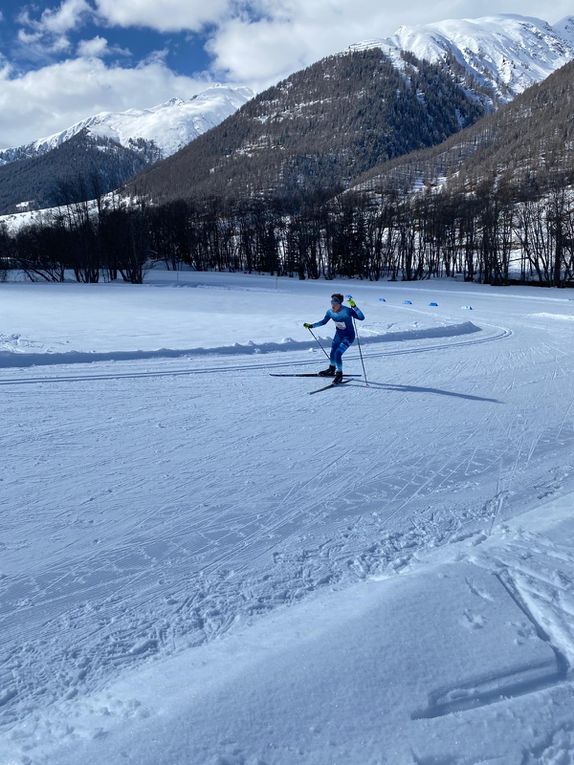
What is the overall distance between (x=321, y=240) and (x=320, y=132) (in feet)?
399

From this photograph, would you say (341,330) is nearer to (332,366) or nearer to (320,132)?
(332,366)

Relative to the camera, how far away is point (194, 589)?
122 inches

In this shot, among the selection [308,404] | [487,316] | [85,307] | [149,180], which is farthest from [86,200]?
[149,180]

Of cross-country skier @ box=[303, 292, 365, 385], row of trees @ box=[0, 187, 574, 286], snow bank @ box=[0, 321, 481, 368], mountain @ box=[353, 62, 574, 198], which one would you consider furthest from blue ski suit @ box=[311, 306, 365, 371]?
mountain @ box=[353, 62, 574, 198]

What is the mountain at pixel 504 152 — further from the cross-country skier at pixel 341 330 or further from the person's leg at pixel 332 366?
the person's leg at pixel 332 366

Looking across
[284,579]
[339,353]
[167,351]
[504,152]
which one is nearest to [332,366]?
[339,353]

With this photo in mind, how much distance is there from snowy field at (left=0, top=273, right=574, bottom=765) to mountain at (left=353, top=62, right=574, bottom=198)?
7982cm

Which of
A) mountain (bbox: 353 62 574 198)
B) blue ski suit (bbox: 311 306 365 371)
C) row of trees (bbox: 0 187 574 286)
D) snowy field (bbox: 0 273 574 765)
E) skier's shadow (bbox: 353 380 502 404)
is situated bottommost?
snowy field (bbox: 0 273 574 765)

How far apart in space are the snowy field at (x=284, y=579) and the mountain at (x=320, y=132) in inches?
5244

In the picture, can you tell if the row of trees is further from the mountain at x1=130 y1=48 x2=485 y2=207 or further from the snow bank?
the mountain at x1=130 y1=48 x2=485 y2=207

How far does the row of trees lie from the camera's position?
48.8 meters

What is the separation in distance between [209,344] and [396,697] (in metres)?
10.3

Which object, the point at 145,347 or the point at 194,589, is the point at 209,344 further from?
the point at 194,589

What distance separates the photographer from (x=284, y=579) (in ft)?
10.6
